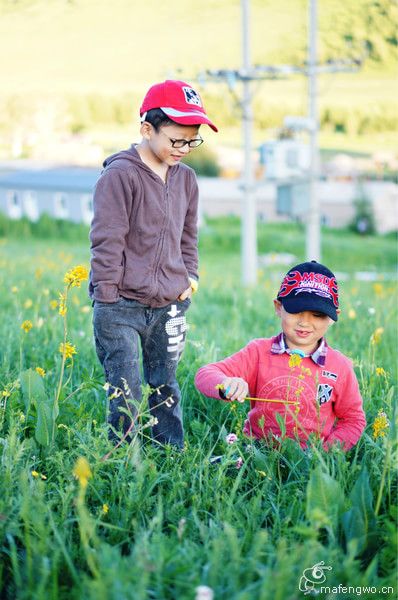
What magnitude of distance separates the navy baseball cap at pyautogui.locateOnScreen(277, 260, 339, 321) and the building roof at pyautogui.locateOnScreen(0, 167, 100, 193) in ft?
98.5

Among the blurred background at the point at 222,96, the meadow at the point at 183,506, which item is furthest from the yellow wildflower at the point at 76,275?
the blurred background at the point at 222,96

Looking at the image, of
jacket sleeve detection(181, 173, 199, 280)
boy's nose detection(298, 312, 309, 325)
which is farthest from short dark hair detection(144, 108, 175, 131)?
boy's nose detection(298, 312, 309, 325)

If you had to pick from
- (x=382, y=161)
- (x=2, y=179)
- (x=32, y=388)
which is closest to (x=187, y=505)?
(x=32, y=388)

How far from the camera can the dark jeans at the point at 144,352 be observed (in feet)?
10.2

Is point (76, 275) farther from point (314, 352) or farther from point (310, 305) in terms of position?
point (314, 352)

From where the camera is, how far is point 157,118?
3078 millimetres

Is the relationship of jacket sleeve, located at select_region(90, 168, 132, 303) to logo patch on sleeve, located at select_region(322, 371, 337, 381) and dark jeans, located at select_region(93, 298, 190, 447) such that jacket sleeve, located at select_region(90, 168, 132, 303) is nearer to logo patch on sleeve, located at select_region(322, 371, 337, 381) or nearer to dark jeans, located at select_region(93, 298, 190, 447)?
dark jeans, located at select_region(93, 298, 190, 447)

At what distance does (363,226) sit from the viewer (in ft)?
125

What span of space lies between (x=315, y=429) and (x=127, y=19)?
71.1 feet

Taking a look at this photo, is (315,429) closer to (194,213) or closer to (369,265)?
(194,213)

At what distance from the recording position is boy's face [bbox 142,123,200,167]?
3.07m

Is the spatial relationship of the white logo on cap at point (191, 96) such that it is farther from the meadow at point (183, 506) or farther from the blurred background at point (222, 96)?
the blurred background at point (222, 96)

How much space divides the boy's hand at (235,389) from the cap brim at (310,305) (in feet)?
1.27

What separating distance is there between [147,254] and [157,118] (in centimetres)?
51
